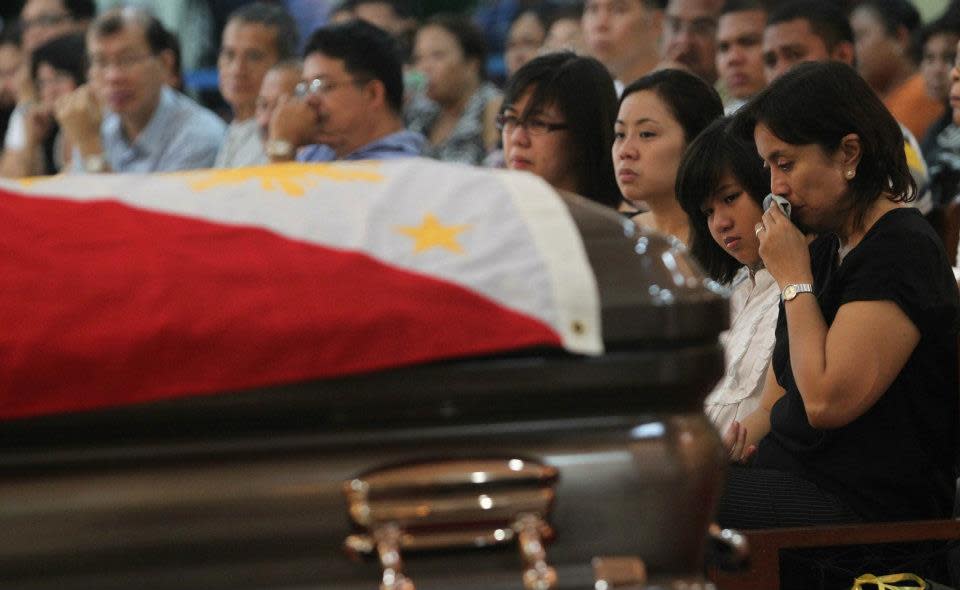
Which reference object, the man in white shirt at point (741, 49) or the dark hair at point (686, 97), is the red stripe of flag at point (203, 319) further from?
the man in white shirt at point (741, 49)

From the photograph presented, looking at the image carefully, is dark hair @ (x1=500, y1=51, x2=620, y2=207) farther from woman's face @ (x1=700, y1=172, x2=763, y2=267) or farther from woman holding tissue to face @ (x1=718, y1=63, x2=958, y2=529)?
woman holding tissue to face @ (x1=718, y1=63, x2=958, y2=529)

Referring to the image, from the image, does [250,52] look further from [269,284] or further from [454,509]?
[454,509]

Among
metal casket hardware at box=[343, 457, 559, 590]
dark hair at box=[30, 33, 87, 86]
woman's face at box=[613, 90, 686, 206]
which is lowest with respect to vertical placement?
metal casket hardware at box=[343, 457, 559, 590]

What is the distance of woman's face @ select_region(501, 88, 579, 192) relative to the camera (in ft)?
9.80

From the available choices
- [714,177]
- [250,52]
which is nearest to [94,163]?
[250,52]

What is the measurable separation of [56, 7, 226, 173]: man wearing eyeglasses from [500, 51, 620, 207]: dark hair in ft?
6.69

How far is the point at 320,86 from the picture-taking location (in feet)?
12.6

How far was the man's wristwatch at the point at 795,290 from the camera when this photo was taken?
6.55ft

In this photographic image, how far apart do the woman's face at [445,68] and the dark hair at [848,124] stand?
9.71ft

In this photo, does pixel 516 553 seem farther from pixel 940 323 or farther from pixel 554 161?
pixel 554 161

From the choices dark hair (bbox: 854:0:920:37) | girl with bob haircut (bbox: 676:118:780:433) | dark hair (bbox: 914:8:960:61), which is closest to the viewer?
girl with bob haircut (bbox: 676:118:780:433)

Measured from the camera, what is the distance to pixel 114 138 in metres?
5.08

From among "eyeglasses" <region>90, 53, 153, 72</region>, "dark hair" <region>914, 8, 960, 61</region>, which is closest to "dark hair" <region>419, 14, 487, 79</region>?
"eyeglasses" <region>90, 53, 153, 72</region>

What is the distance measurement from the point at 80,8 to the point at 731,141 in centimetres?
481
